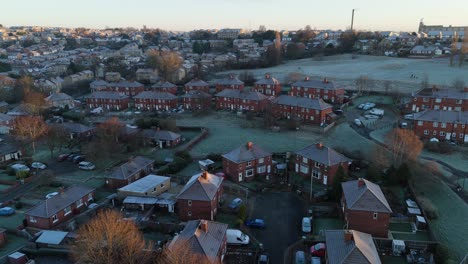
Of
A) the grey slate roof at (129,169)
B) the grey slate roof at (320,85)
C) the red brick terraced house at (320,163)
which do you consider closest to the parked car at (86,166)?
the grey slate roof at (129,169)

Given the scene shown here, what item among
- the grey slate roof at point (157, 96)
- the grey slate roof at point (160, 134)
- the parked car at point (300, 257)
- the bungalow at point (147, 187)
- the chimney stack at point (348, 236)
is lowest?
the parked car at point (300, 257)

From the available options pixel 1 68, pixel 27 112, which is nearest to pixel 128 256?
pixel 27 112

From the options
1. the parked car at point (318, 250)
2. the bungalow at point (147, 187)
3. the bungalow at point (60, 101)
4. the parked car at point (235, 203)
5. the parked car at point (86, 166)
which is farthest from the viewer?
the bungalow at point (60, 101)

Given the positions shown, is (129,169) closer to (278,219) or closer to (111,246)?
(278,219)

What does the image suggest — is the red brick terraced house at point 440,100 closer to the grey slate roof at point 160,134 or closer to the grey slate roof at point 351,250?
the grey slate roof at point 160,134

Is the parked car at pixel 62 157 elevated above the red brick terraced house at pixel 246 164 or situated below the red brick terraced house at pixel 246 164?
below

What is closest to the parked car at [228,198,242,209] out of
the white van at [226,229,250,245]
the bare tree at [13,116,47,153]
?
the white van at [226,229,250,245]

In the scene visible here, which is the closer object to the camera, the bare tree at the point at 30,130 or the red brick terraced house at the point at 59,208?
the red brick terraced house at the point at 59,208

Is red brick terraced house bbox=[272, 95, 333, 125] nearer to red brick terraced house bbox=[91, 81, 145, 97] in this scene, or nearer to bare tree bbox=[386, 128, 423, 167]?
bare tree bbox=[386, 128, 423, 167]
